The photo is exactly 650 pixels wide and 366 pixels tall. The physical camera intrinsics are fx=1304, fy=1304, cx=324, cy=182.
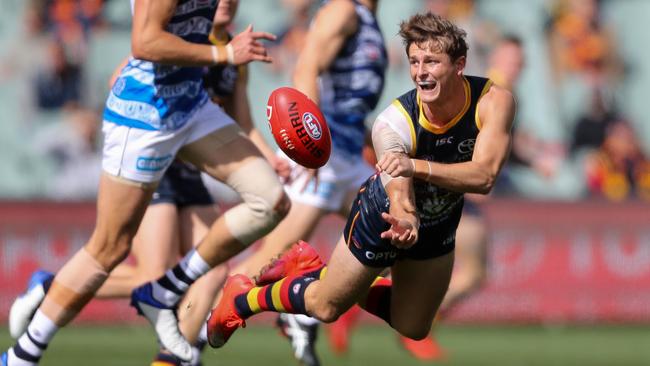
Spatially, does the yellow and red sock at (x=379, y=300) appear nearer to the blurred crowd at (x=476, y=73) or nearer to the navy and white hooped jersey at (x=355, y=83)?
the navy and white hooped jersey at (x=355, y=83)

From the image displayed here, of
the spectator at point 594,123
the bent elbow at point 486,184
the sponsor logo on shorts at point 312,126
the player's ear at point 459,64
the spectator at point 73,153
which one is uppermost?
the player's ear at point 459,64

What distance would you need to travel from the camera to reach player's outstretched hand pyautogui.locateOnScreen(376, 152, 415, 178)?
538cm

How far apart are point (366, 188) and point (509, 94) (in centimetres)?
87

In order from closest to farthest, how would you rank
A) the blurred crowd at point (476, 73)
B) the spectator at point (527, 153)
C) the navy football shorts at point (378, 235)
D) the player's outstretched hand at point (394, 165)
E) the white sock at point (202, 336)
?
the player's outstretched hand at point (394, 165) < the navy football shorts at point (378, 235) < the white sock at point (202, 336) < the spectator at point (527, 153) < the blurred crowd at point (476, 73)

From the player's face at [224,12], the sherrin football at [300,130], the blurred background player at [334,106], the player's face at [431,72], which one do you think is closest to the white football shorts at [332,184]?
the blurred background player at [334,106]

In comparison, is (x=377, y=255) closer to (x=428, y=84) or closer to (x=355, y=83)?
(x=428, y=84)

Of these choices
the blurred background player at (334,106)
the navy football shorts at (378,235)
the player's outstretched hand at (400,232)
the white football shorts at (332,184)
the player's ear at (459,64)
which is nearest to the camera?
the player's outstretched hand at (400,232)

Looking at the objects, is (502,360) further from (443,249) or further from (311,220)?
(443,249)

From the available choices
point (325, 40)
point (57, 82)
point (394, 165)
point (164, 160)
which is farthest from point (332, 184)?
point (57, 82)

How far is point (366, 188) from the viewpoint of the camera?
634cm

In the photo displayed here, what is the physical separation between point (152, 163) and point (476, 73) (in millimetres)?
8392

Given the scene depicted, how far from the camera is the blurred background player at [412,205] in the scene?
573cm

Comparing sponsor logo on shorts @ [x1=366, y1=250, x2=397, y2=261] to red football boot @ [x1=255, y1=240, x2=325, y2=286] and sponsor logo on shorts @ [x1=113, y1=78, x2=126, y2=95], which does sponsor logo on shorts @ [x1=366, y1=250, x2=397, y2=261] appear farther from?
sponsor logo on shorts @ [x1=113, y1=78, x2=126, y2=95]

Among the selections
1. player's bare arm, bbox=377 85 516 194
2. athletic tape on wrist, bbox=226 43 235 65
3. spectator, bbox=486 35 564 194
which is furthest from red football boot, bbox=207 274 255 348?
spectator, bbox=486 35 564 194
